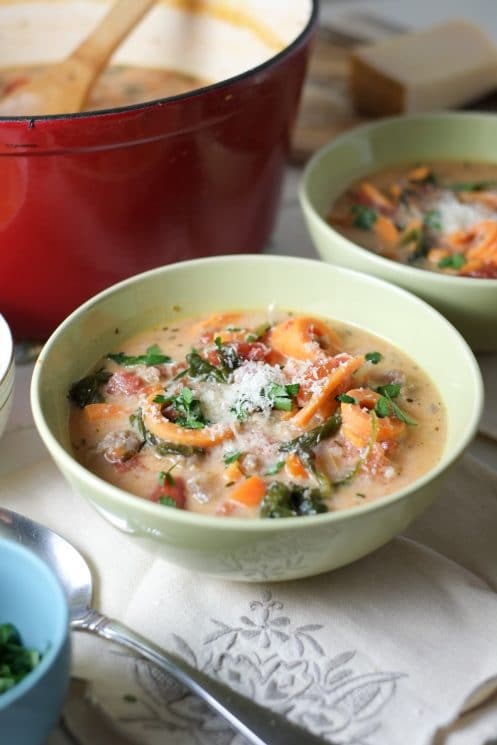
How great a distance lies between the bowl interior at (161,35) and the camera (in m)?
3.10

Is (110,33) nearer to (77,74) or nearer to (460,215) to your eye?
(77,74)

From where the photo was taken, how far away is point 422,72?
357 centimetres

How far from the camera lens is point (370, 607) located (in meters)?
1.92

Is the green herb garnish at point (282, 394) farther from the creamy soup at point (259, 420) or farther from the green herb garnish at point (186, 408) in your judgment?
the green herb garnish at point (186, 408)

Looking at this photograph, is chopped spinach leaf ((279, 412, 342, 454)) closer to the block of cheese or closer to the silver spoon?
the silver spoon

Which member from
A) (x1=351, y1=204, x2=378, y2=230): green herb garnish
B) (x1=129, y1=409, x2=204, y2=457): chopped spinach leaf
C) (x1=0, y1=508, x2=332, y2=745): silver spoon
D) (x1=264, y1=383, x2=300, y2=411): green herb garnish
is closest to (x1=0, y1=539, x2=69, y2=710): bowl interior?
(x1=0, y1=508, x2=332, y2=745): silver spoon

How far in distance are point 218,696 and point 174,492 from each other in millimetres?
395

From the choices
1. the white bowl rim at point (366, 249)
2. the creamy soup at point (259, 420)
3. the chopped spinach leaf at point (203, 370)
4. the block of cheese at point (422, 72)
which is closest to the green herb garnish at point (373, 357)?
the creamy soup at point (259, 420)

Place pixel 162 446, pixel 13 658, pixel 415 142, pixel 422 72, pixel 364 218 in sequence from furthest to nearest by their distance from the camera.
→ pixel 422 72
pixel 415 142
pixel 364 218
pixel 162 446
pixel 13 658

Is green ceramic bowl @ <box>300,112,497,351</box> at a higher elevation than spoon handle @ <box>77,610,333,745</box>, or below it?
higher

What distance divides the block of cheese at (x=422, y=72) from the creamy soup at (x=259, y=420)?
59.5 inches

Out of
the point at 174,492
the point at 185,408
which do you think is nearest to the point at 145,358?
the point at 185,408

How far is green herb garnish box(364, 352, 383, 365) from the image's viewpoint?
228 centimetres

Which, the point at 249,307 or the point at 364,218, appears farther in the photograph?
the point at 364,218
